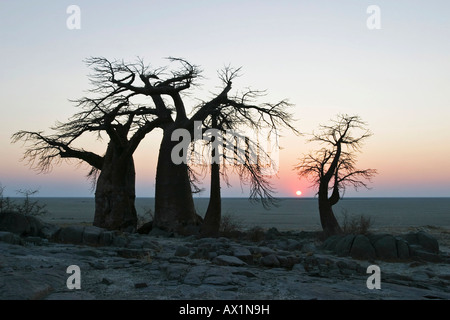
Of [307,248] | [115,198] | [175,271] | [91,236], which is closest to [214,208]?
[307,248]

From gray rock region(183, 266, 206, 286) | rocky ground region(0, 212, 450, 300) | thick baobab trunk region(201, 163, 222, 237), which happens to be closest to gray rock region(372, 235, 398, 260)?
rocky ground region(0, 212, 450, 300)

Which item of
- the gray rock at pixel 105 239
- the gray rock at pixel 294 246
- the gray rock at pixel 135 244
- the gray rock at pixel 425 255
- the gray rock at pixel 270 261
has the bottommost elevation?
the gray rock at pixel 425 255

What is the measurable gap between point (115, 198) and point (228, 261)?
873 cm

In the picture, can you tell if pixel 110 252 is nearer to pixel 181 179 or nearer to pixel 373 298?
pixel 373 298

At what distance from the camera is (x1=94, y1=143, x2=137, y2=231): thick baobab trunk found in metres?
16.1

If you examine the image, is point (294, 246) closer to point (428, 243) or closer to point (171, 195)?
point (428, 243)

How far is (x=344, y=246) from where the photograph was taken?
1134cm

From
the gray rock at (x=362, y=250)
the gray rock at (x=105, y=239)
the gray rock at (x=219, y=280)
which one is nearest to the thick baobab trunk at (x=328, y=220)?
the gray rock at (x=362, y=250)

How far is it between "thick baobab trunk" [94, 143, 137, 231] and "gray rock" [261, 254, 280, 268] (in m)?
8.15

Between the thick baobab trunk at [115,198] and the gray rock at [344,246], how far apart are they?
7.30 metres

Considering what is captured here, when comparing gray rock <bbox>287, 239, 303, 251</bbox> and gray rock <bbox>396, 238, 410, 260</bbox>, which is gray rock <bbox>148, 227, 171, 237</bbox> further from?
gray rock <bbox>396, 238, 410, 260</bbox>

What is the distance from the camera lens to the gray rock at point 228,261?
8.28 metres

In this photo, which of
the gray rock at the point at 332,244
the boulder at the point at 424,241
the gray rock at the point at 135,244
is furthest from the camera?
the gray rock at the point at 332,244

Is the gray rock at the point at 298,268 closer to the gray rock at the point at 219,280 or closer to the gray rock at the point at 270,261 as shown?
the gray rock at the point at 270,261
